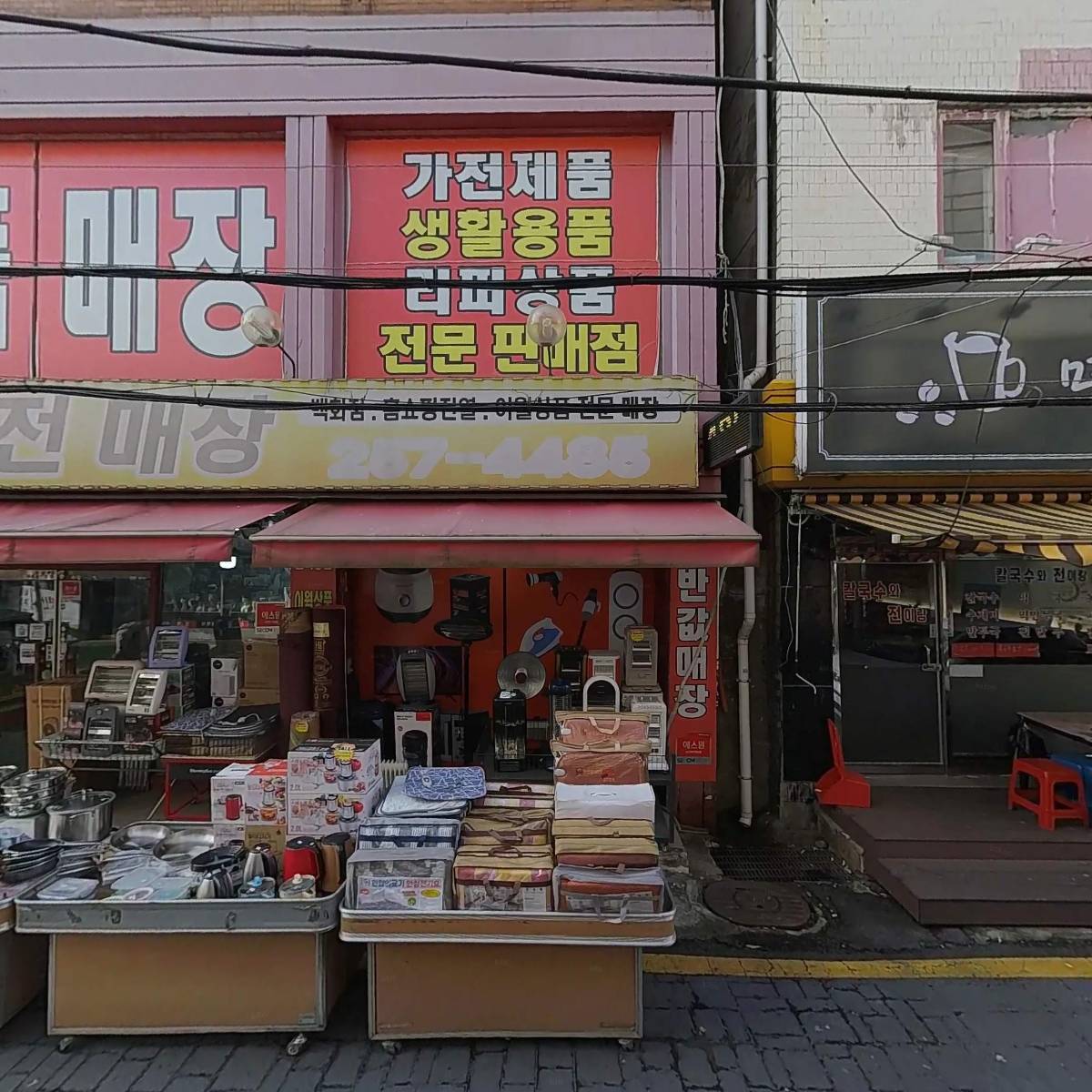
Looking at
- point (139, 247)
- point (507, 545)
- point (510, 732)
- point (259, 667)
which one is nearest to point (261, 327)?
point (139, 247)

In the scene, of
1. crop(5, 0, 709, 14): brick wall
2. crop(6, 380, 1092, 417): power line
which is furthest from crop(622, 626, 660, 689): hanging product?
crop(5, 0, 709, 14): brick wall

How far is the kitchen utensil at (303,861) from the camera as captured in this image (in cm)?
377

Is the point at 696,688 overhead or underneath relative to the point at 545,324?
underneath

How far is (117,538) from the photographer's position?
17.6ft

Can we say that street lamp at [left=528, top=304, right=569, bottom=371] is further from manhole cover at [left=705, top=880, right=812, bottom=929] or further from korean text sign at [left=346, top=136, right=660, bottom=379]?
manhole cover at [left=705, top=880, right=812, bottom=929]

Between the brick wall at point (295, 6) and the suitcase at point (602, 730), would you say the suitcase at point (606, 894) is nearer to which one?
the suitcase at point (602, 730)

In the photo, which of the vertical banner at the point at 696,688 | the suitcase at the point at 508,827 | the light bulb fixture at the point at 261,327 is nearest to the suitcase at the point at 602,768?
the suitcase at the point at 508,827

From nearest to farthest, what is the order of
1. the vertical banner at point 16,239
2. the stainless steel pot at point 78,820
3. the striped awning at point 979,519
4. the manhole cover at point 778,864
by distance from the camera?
the stainless steel pot at point 78,820
the striped awning at point 979,519
the manhole cover at point 778,864
the vertical banner at point 16,239

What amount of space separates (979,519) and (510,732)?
471cm

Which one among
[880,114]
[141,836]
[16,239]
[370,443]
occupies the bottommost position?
[141,836]

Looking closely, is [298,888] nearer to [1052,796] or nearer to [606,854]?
[606,854]

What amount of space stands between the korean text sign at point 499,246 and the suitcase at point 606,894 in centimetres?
492

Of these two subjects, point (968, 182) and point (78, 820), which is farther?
point (968, 182)

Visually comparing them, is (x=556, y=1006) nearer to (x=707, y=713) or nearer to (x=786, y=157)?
(x=707, y=713)
